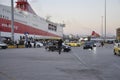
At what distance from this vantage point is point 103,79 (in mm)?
12570

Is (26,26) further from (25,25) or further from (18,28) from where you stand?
(18,28)

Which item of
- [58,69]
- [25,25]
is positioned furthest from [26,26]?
[58,69]

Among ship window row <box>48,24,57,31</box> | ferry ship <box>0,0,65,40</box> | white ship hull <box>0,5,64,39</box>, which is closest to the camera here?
white ship hull <box>0,5,64,39</box>

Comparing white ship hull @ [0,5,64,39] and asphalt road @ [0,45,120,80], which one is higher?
white ship hull @ [0,5,64,39]

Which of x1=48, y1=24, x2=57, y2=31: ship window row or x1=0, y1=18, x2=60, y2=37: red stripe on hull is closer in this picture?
x1=0, y1=18, x2=60, y2=37: red stripe on hull

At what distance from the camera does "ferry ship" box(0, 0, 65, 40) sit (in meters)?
73.5

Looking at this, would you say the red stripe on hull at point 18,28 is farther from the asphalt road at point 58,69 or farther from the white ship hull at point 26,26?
the asphalt road at point 58,69

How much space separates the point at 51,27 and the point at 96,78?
11336 cm

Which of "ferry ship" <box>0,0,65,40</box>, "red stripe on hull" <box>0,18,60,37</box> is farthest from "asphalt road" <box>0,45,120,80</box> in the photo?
"red stripe on hull" <box>0,18,60,37</box>

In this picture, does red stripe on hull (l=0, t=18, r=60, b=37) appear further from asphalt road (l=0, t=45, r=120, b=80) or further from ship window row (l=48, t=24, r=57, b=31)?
asphalt road (l=0, t=45, r=120, b=80)

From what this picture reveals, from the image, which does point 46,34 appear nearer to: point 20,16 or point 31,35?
point 31,35

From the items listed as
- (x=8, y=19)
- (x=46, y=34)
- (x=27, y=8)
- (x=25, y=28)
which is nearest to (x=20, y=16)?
(x=25, y=28)

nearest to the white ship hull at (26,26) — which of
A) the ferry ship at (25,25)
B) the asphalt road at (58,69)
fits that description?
the ferry ship at (25,25)

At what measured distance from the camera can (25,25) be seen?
89688 millimetres
